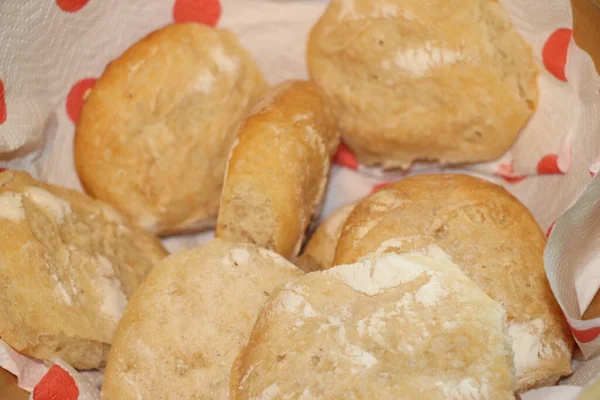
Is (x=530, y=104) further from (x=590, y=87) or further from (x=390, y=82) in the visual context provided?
(x=390, y=82)

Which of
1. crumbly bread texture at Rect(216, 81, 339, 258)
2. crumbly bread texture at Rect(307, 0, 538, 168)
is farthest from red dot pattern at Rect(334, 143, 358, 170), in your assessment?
crumbly bread texture at Rect(216, 81, 339, 258)

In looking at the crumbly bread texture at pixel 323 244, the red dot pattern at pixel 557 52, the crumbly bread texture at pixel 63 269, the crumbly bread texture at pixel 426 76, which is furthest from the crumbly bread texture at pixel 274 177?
the red dot pattern at pixel 557 52

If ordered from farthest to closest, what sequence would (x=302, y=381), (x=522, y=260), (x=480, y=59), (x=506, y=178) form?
1. (x=506, y=178)
2. (x=480, y=59)
3. (x=522, y=260)
4. (x=302, y=381)

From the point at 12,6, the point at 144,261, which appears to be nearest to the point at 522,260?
the point at 144,261

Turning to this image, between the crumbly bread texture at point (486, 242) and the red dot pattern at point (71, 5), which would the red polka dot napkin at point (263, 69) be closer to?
the red dot pattern at point (71, 5)

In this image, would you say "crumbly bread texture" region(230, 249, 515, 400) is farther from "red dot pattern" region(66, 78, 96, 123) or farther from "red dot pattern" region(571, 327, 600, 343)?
"red dot pattern" region(66, 78, 96, 123)
